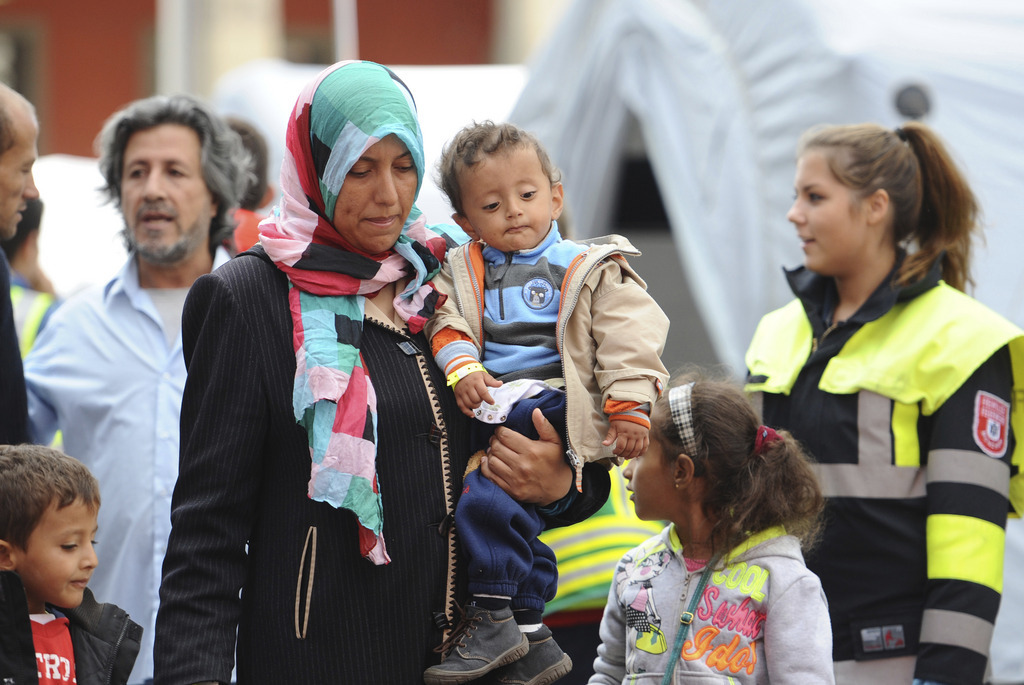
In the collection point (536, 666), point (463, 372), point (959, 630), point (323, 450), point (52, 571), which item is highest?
point (463, 372)

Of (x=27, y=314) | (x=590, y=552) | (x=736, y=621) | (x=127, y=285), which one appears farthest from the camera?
(x=27, y=314)

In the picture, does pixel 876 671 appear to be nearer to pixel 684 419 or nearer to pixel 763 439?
pixel 763 439

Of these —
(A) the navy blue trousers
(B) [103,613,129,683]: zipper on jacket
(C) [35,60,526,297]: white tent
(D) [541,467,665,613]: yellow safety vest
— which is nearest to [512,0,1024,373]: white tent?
(C) [35,60,526,297]: white tent

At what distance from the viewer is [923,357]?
8.73 feet

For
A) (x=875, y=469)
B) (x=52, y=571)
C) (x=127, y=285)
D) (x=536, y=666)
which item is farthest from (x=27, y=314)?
(x=875, y=469)

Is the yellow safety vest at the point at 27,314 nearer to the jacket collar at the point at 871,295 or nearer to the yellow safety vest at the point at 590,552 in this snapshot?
the yellow safety vest at the point at 590,552

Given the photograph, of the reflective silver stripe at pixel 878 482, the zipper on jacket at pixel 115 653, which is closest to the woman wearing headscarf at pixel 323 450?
the zipper on jacket at pixel 115 653

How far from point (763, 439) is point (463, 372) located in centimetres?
79

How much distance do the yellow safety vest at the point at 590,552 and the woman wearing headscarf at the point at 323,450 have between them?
2.71 feet

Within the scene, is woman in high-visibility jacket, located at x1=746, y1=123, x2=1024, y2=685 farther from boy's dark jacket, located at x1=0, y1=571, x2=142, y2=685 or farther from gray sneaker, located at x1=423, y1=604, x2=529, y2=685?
boy's dark jacket, located at x1=0, y1=571, x2=142, y2=685

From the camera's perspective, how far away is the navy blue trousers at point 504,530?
6.20 ft

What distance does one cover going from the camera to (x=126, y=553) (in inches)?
112

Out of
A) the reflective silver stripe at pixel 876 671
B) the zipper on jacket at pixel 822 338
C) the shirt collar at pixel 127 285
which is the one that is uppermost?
the shirt collar at pixel 127 285

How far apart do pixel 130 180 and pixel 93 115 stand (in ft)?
44.9
